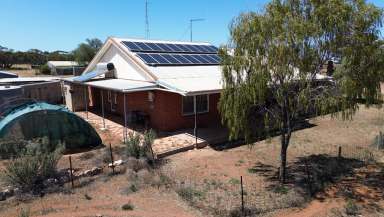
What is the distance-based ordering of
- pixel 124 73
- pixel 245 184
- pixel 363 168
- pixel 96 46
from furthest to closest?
pixel 96 46 < pixel 124 73 < pixel 363 168 < pixel 245 184

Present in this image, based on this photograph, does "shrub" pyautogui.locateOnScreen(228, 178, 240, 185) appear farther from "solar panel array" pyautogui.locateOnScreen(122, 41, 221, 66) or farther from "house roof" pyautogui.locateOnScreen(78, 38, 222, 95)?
"solar panel array" pyautogui.locateOnScreen(122, 41, 221, 66)

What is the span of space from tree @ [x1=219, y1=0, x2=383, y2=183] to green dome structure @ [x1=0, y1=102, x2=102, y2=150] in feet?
24.1

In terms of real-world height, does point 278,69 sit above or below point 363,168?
above

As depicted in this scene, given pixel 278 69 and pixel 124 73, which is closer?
pixel 278 69

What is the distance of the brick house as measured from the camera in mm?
16422

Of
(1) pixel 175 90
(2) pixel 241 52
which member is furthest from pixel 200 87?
(2) pixel 241 52

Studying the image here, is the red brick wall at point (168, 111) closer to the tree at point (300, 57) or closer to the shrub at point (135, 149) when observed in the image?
the shrub at point (135, 149)

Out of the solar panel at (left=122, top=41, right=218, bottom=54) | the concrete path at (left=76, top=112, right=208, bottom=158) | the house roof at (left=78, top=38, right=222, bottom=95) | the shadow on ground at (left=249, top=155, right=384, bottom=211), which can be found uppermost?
the solar panel at (left=122, top=41, right=218, bottom=54)

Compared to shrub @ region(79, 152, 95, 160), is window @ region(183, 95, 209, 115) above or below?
above

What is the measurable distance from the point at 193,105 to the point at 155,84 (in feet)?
8.35

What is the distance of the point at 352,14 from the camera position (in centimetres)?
878

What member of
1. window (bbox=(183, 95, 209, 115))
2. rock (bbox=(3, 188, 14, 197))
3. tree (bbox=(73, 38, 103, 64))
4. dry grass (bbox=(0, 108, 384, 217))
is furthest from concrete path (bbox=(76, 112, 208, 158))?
tree (bbox=(73, 38, 103, 64))

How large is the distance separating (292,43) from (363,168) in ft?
20.1

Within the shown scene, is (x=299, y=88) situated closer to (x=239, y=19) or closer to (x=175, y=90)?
(x=239, y=19)
